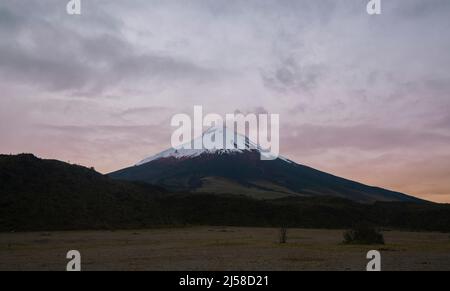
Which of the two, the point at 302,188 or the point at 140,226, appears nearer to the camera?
the point at 140,226

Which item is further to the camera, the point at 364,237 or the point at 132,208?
the point at 132,208

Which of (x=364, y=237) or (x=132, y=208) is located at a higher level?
(x=132, y=208)

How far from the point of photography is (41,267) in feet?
84.4

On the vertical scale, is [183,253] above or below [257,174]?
below

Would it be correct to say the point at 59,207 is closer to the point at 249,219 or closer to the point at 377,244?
the point at 249,219

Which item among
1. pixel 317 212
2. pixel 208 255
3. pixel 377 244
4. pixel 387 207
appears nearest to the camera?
pixel 208 255

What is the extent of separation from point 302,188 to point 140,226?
108 meters

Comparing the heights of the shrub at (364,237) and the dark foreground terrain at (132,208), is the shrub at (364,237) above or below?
below

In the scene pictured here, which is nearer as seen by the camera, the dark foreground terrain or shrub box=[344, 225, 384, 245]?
Answer: shrub box=[344, 225, 384, 245]

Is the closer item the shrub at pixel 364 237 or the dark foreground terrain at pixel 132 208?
the shrub at pixel 364 237

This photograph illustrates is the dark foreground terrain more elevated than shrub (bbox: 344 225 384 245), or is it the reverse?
the dark foreground terrain

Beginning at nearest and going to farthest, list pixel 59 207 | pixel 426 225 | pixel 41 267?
pixel 41 267 < pixel 59 207 < pixel 426 225

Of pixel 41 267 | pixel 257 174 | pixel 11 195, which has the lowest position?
pixel 41 267
